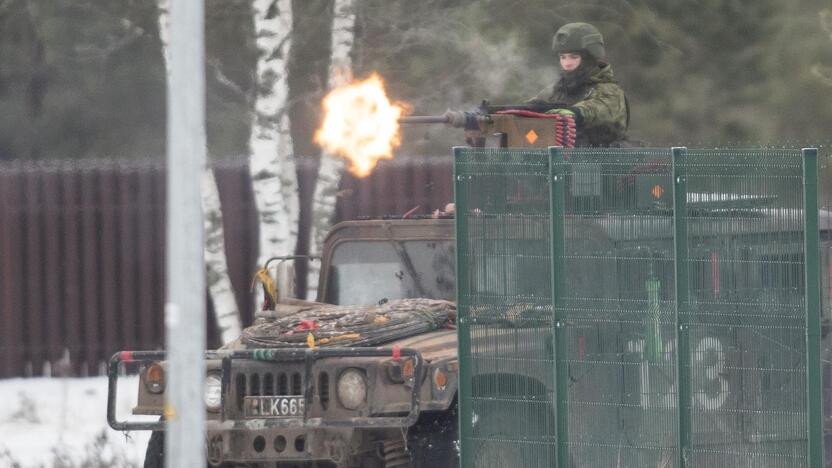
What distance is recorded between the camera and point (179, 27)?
5812 mm

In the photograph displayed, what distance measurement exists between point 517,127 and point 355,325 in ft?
5.41

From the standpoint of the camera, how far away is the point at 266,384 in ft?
28.2

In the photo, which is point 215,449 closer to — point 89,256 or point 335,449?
point 335,449

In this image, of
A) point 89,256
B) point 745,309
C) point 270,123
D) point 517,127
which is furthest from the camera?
point 89,256

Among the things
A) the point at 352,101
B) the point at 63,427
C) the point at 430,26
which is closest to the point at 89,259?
the point at 63,427

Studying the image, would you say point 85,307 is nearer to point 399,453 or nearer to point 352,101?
point 352,101

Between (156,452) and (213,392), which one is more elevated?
(213,392)

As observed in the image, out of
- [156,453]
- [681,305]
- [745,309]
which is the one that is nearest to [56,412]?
[156,453]

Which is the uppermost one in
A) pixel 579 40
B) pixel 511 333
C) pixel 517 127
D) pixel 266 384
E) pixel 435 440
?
pixel 579 40

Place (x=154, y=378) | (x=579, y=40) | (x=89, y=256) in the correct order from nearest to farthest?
1. (x=154, y=378)
2. (x=579, y=40)
3. (x=89, y=256)

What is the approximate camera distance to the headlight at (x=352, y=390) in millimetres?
8367

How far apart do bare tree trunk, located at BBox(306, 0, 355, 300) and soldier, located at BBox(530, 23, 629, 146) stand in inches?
160

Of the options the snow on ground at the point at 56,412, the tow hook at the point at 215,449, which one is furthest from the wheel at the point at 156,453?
the snow on ground at the point at 56,412

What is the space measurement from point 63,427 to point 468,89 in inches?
212
